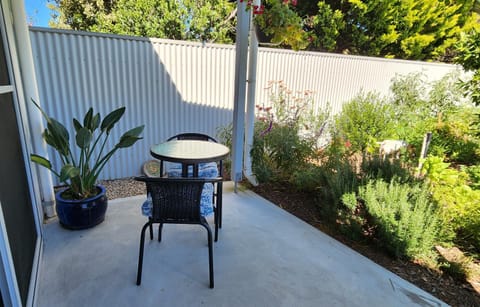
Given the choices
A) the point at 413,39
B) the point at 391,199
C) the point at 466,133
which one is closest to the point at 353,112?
the point at 466,133

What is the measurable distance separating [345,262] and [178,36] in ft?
22.3

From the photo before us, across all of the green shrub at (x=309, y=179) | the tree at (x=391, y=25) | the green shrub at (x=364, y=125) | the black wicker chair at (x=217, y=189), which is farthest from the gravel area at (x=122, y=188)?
the tree at (x=391, y=25)

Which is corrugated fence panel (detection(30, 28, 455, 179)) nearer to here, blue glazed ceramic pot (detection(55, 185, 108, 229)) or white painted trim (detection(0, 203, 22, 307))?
blue glazed ceramic pot (detection(55, 185, 108, 229))

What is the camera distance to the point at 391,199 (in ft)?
7.29

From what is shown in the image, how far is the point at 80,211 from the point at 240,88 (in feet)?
6.51

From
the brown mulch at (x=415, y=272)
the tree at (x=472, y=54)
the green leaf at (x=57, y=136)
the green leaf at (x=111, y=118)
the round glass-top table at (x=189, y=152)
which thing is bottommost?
the brown mulch at (x=415, y=272)

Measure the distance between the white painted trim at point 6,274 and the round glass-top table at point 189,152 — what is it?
98 centimetres

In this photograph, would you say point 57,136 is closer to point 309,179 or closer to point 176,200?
point 176,200

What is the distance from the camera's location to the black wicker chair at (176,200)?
1.53 metres

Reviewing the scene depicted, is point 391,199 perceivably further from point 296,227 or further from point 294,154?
point 294,154

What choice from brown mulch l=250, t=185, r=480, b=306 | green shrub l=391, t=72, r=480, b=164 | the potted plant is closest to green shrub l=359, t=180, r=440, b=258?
brown mulch l=250, t=185, r=480, b=306

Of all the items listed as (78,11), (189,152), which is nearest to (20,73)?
(189,152)

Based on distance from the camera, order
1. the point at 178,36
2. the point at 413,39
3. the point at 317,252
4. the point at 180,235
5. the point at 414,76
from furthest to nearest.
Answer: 1. the point at 413,39
2. the point at 178,36
3. the point at 414,76
4. the point at 180,235
5. the point at 317,252

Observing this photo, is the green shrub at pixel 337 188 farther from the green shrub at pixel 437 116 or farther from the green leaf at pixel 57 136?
the green shrub at pixel 437 116
